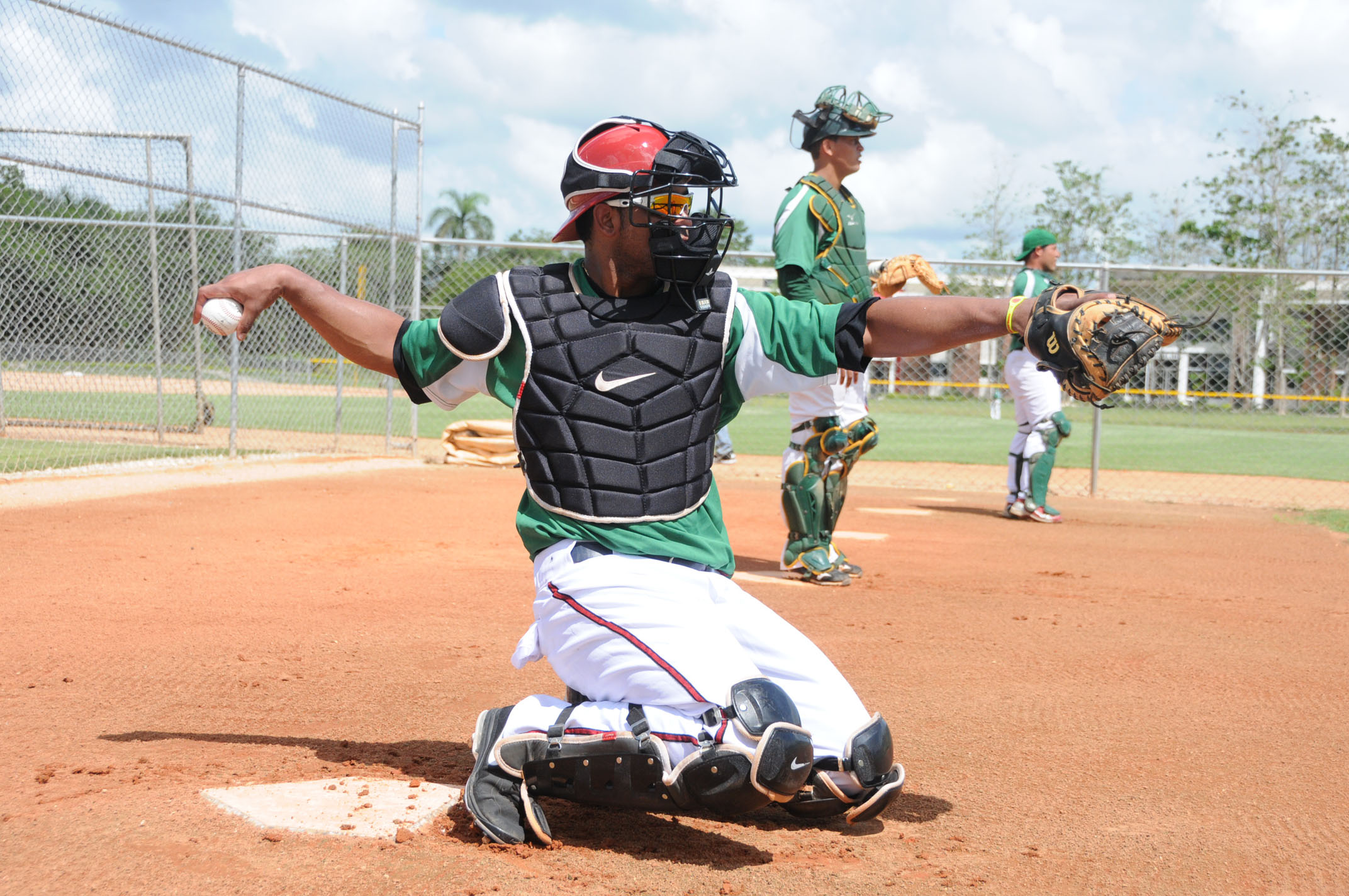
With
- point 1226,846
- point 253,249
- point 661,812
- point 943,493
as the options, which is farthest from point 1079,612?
point 253,249

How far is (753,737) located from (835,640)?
240 cm

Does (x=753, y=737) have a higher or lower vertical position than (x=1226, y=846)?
higher

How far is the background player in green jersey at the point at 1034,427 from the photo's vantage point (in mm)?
9562

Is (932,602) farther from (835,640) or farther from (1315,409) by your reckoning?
(1315,409)

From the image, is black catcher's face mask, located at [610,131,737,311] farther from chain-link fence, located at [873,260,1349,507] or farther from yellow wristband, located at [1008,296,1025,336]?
chain-link fence, located at [873,260,1349,507]

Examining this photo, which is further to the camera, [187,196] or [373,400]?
[373,400]

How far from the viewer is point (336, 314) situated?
2.95 meters

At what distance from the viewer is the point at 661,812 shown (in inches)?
112

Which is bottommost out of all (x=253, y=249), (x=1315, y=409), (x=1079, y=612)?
(x=1079, y=612)

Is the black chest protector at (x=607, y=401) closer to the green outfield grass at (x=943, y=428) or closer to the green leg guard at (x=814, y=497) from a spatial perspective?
the green leg guard at (x=814, y=497)

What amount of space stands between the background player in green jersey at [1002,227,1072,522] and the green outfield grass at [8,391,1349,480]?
6.05m

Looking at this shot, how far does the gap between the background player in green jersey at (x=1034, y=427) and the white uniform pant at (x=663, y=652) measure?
7113 millimetres

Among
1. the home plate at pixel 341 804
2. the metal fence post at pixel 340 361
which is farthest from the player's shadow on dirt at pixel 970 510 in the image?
the home plate at pixel 341 804

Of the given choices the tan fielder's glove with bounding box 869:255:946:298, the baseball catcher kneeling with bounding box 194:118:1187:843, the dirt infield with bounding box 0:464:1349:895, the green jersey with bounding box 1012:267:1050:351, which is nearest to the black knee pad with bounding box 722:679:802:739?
the baseball catcher kneeling with bounding box 194:118:1187:843
